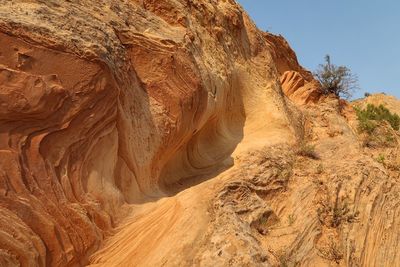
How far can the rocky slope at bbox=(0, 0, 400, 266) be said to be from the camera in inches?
175

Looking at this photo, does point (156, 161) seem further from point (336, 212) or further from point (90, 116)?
point (336, 212)

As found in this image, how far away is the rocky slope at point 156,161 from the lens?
175 inches

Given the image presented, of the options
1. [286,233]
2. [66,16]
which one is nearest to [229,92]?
[286,233]

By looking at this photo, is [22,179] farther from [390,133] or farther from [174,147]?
[390,133]

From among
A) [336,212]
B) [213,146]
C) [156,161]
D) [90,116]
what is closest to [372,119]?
[213,146]

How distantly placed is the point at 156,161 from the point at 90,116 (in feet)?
5.05

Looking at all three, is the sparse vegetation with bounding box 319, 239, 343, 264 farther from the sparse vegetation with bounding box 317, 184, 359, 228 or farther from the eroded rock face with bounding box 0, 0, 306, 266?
the eroded rock face with bounding box 0, 0, 306, 266

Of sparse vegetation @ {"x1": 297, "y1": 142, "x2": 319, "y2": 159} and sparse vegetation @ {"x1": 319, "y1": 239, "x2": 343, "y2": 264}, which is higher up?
sparse vegetation @ {"x1": 297, "y1": 142, "x2": 319, "y2": 159}

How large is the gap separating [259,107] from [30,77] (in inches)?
238

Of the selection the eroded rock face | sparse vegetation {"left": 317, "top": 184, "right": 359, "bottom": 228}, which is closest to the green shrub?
sparse vegetation {"left": 317, "top": 184, "right": 359, "bottom": 228}

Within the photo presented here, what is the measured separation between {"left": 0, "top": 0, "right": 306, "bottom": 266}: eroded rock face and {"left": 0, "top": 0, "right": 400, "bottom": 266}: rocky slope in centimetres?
2

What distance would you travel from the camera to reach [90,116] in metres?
4.97

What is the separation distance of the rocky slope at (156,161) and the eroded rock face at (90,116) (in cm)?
2

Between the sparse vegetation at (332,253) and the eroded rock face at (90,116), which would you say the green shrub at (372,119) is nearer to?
the eroded rock face at (90,116)
